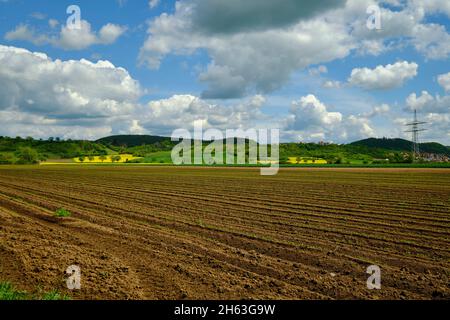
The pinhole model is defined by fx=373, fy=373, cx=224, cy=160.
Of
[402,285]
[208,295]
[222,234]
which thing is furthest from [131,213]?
[402,285]

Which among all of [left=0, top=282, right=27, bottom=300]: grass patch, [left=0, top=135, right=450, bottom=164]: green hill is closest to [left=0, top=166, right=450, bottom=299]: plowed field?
[left=0, top=282, right=27, bottom=300]: grass patch

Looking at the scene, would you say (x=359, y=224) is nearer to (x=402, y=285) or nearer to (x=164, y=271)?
(x=402, y=285)

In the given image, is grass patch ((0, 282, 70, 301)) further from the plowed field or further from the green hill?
the green hill

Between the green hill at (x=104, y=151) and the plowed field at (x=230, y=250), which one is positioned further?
the green hill at (x=104, y=151)

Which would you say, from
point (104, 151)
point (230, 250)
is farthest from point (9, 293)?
point (104, 151)

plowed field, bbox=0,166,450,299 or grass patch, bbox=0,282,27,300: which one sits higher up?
grass patch, bbox=0,282,27,300

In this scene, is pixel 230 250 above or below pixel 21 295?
below

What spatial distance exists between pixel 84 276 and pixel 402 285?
732 centimetres

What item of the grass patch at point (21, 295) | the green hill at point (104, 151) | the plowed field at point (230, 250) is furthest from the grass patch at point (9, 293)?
the green hill at point (104, 151)

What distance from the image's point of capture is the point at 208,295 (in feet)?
25.4

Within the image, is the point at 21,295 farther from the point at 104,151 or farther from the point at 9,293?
the point at 104,151

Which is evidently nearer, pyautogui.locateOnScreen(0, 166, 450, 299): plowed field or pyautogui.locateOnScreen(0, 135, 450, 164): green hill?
pyautogui.locateOnScreen(0, 166, 450, 299): plowed field

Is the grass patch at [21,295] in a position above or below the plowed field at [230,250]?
above

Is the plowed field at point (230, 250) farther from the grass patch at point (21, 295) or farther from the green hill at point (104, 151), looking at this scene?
the green hill at point (104, 151)
